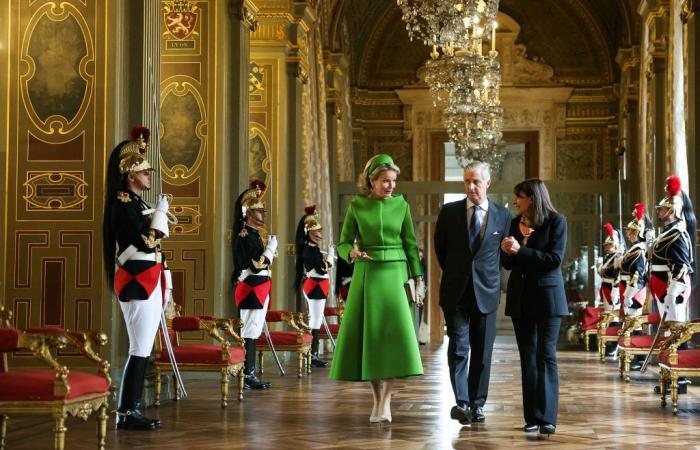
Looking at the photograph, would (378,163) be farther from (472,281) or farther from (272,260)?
(272,260)

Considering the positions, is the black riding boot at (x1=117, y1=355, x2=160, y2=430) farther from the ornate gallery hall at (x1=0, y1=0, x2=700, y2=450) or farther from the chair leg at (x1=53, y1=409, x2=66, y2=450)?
the chair leg at (x1=53, y1=409, x2=66, y2=450)

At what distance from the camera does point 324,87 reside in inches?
727

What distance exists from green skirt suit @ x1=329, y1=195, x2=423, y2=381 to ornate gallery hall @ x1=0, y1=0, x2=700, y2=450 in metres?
0.01

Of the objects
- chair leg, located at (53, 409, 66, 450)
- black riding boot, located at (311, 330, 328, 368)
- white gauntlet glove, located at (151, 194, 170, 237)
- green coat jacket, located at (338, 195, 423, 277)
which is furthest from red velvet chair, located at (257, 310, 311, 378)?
chair leg, located at (53, 409, 66, 450)

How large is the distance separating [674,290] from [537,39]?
13.0 metres

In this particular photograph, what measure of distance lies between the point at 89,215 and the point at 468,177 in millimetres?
2883

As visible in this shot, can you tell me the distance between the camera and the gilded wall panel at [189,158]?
11273 millimetres

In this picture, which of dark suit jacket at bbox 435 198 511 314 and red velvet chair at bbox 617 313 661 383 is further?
red velvet chair at bbox 617 313 661 383

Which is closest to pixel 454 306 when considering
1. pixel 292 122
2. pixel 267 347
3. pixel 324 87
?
pixel 267 347

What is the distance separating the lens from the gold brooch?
6.94 metres

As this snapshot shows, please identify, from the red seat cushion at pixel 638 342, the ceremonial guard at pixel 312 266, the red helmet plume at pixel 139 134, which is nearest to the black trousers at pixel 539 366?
the red helmet plume at pixel 139 134

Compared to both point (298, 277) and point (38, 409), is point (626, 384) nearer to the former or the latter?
point (298, 277)

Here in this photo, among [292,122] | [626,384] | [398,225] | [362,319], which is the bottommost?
[626,384]

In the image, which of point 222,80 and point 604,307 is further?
point 604,307
